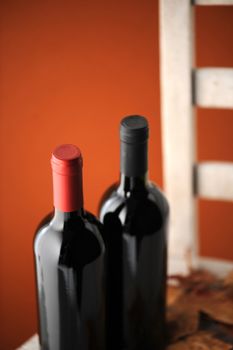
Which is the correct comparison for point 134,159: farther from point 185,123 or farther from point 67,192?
point 185,123

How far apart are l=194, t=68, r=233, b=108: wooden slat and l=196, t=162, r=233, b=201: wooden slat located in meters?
0.12

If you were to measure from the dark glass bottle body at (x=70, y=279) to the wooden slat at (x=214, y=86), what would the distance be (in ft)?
1.23

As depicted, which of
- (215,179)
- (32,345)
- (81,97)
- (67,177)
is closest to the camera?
(67,177)

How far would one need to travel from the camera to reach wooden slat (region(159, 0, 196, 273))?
3.56 ft

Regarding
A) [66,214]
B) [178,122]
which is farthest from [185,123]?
[66,214]

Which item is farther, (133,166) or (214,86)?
(214,86)

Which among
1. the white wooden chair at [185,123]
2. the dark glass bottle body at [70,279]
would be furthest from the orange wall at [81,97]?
Answer: the dark glass bottle body at [70,279]

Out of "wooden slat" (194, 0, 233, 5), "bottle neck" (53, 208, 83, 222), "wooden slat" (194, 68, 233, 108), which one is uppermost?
"wooden slat" (194, 0, 233, 5)

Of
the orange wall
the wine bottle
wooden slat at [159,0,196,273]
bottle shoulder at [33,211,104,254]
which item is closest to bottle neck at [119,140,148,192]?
the wine bottle

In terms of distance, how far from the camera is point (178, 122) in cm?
116

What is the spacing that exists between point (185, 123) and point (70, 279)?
0.42m

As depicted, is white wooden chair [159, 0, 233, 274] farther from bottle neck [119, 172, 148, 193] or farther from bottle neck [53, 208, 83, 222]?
bottle neck [53, 208, 83, 222]

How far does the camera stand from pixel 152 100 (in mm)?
1606

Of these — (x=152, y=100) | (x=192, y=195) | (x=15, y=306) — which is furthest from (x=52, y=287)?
(x=15, y=306)
